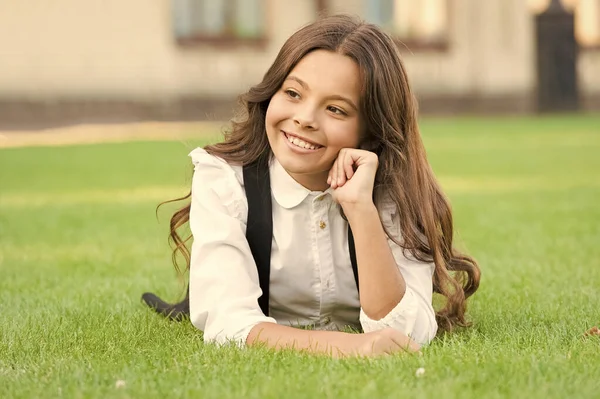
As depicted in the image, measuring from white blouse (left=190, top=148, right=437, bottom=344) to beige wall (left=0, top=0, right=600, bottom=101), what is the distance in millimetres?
16979

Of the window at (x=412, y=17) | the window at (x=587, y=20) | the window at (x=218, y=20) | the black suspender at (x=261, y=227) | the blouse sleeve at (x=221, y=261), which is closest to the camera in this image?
the blouse sleeve at (x=221, y=261)

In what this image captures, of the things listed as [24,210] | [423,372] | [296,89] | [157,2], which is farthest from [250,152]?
[157,2]

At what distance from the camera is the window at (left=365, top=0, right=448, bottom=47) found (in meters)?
23.6

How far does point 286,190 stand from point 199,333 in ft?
1.85

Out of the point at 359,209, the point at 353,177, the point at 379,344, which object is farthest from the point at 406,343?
the point at 353,177

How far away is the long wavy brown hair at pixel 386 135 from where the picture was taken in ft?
12.6

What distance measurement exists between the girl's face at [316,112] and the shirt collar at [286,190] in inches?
3.6

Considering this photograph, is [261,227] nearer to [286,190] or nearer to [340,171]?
[286,190]

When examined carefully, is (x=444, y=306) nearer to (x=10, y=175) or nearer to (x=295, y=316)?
(x=295, y=316)

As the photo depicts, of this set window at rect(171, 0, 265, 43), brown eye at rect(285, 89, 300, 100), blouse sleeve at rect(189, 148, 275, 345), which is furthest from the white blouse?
window at rect(171, 0, 265, 43)

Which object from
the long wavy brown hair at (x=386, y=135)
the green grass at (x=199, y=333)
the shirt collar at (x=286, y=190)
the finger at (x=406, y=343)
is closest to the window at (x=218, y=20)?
the green grass at (x=199, y=333)

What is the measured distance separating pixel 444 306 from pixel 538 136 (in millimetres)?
12999

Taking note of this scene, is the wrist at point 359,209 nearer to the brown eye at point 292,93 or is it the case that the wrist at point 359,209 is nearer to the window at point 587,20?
the brown eye at point 292,93

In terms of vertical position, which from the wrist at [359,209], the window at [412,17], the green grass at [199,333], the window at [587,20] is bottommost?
the window at [587,20]
